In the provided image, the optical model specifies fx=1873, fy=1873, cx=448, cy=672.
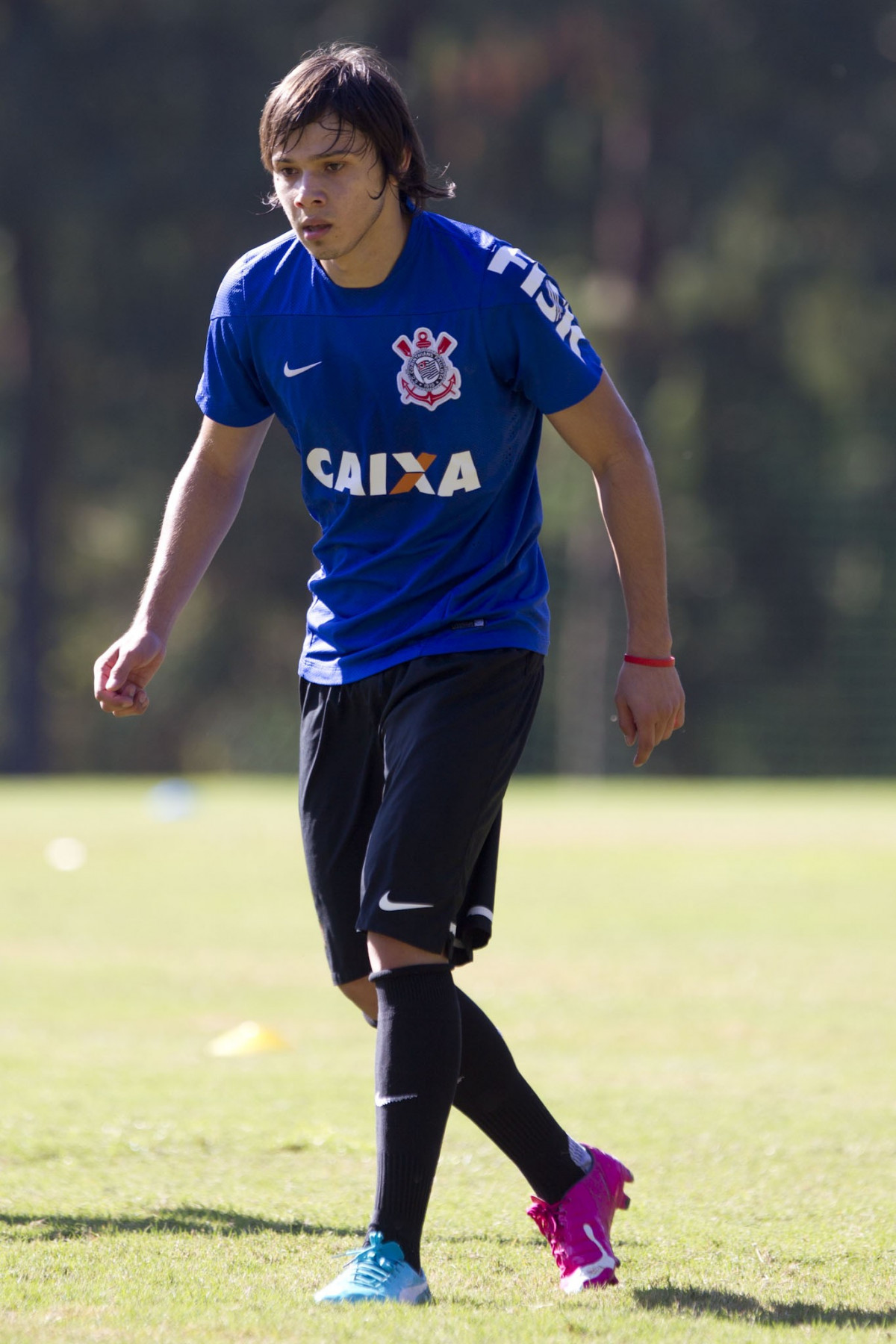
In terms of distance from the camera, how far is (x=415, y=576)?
3287mm

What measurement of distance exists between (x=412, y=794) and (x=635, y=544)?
60 cm

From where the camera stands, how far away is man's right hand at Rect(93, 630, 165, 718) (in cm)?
338

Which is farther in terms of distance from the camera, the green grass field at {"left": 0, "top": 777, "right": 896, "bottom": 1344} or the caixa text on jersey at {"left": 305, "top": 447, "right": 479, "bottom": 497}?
the caixa text on jersey at {"left": 305, "top": 447, "right": 479, "bottom": 497}

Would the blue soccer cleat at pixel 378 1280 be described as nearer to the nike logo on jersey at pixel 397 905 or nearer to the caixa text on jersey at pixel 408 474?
the nike logo on jersey at pixel 397 905

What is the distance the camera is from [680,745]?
1107 inches

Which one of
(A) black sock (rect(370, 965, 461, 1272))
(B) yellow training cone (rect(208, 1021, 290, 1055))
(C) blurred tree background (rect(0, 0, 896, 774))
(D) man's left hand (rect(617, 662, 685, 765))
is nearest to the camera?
(A) black sock (rect(370, 965, 461, 1272))

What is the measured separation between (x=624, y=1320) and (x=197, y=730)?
28.7 m

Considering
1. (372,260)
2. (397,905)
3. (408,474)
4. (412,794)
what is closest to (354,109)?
(372,260)

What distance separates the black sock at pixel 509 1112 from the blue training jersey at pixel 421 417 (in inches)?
27.6

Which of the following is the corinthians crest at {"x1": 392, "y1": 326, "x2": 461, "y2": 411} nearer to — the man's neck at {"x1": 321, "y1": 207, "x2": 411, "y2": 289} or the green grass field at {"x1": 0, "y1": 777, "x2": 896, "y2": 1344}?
the man's neck at {"x1": 321, "y1": 207, "x2": 411, "y2": 289}

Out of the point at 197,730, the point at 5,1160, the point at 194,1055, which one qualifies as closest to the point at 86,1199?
the point at 5,1160

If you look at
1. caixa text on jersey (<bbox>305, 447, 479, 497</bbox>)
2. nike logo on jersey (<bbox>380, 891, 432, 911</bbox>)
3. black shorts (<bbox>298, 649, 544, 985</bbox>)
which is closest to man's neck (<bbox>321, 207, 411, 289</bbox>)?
caixa text on jersey (<bbox>305, 447, 479, 497</bbox>)

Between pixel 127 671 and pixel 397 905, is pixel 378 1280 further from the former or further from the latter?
pixel 127 671

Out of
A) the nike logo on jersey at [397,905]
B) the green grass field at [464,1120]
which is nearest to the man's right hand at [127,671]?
the nike logo on jersey at [397,905]
